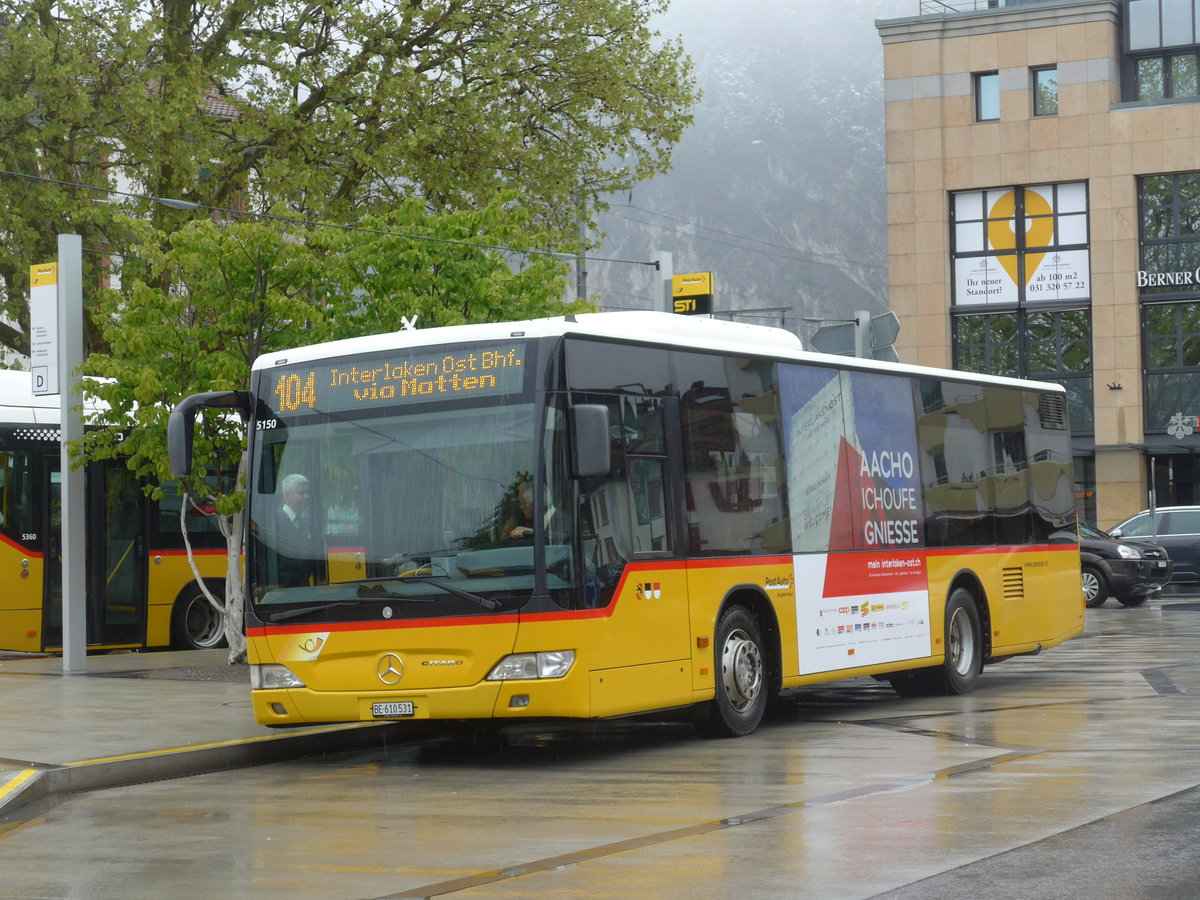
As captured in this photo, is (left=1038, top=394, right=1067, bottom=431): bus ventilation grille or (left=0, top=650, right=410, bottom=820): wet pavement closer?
(left=0, top=650, right=410, bottom=820): wet pavement

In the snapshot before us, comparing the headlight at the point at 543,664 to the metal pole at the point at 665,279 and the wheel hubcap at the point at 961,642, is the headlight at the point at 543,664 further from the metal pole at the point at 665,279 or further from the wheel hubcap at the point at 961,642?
the metal pole at the point at 665,279

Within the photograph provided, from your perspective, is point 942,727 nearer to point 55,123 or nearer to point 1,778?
point 1,778

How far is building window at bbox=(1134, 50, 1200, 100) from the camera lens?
50656 millimetres

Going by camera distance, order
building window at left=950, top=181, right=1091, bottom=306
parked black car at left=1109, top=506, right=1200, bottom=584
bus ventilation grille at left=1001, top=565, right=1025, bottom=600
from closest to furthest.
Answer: bus ventilation grille at left=1001, top=565, right=1025, bottom=600, parked black car at left=1109, top=506, right=1200, bottom=584, building window at left=950, top=181, right=1091, bottom=306

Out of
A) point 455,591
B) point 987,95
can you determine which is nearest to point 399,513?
point 455,591

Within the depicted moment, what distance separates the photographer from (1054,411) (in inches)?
733

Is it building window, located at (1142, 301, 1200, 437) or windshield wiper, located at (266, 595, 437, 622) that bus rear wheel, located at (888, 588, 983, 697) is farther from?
building window, located at (1142, 301, 1200, 437)

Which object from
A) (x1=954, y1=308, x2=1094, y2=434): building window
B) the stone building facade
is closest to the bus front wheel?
the stone building facade

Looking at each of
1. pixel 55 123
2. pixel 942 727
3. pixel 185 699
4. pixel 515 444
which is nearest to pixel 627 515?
pixel 515 444

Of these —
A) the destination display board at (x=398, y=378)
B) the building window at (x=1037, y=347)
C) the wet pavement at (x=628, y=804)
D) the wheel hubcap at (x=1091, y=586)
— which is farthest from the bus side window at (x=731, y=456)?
the building window at (x=1037, y=347)

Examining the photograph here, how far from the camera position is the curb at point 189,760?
34.6 feet

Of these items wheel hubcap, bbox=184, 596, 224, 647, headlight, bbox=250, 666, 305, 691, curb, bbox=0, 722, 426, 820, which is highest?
headlight, bbox=250, 666, 305, 691

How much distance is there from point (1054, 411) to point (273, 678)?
957 cm

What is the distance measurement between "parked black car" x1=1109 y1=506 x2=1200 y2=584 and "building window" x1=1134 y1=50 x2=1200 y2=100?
62.0 feet
